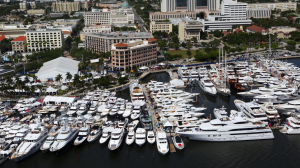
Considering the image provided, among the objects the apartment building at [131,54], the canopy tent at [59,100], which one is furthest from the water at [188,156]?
the apartment building at [131,54]

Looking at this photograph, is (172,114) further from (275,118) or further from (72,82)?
(72,82)

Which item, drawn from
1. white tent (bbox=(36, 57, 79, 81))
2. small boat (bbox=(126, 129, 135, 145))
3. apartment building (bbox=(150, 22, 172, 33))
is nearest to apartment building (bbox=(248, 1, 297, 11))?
apartment building (bbox=(150, 22, 172, 33))

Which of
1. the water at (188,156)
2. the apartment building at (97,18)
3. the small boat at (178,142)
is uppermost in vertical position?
the apartment building at (97,18)

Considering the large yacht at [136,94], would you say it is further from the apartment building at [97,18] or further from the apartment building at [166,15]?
the apartment building at [166,15]

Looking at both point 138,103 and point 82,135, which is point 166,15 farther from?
point 82,135

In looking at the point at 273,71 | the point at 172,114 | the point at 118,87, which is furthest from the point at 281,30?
the point at 172,114

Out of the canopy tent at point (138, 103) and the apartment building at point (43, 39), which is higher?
the apartment building at point (43, 39)
